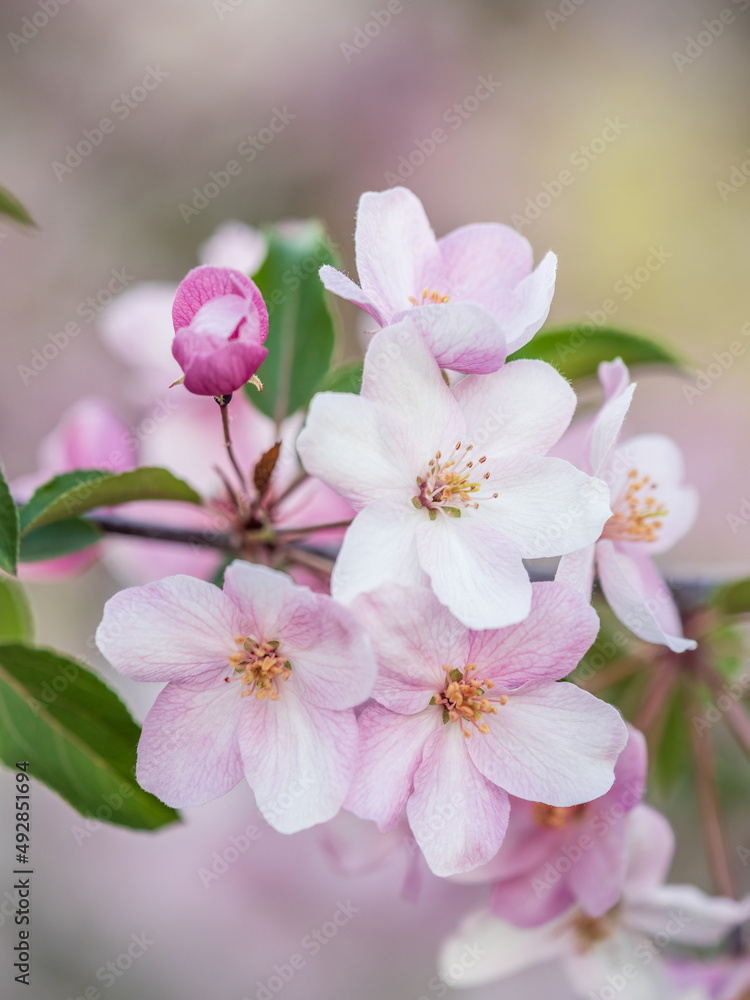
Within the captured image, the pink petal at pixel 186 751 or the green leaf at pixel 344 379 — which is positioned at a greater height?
the green leaf at pixel 344 379

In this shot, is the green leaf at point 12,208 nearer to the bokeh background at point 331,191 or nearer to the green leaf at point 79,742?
the green leaf at point 79,742

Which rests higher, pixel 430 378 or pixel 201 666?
pixel 430 378

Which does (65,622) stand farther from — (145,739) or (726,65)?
(726,65)

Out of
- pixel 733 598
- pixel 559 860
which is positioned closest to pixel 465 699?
pixel 559 860

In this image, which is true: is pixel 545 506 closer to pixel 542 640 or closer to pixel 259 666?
pixel 542 640

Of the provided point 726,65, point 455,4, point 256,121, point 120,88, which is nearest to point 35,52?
point 120,88

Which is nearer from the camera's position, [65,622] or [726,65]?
[65,622]

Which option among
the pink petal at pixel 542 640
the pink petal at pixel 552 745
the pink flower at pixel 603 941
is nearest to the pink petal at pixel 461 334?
the pink petal at pixel 542 640
